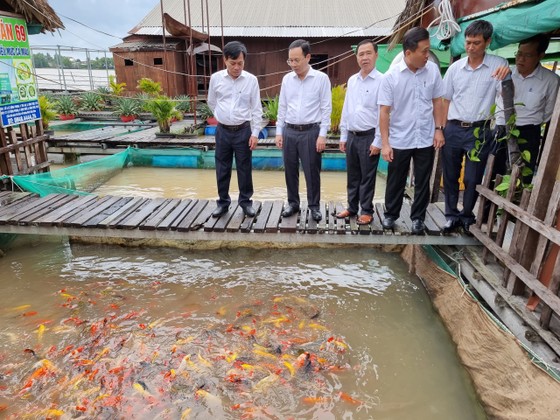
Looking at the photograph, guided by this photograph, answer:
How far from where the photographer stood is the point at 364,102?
393 cm

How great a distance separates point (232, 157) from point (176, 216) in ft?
3.17

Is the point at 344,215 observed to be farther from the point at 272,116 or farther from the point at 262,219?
the point at 272,116

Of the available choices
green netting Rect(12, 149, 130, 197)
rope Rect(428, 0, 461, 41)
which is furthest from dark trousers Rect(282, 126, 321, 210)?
green netting Rect(12, 149, 130, 197)

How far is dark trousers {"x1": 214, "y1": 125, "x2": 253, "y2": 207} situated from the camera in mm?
4309

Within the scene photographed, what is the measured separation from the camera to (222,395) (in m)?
3.15

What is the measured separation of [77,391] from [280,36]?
48.8ft

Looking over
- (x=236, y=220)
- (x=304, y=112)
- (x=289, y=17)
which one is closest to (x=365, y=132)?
(x=304, y=112)

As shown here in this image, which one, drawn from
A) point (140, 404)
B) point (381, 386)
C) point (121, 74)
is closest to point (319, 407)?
point (381, 386)

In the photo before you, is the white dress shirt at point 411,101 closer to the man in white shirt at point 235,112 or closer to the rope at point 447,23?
the rope at point 447,23

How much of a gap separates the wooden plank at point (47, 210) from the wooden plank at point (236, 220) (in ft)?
7.36

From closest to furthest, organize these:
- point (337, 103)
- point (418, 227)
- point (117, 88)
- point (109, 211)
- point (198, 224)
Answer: point (418, 227) → point (198, 224) → point (109, 211) → point (337, 103) → point (117, 88)

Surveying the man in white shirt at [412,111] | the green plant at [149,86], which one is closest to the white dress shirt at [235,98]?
the man in white shirt at [412,111]

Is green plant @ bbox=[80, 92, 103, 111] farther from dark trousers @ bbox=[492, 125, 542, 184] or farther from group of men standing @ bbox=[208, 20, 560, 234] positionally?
dark trousers @ bbox=[492, 125, 542, 184]

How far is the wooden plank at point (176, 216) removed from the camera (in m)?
4.45
